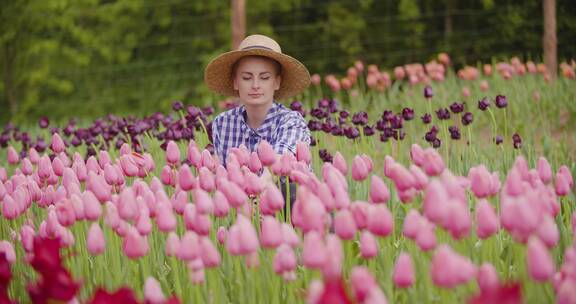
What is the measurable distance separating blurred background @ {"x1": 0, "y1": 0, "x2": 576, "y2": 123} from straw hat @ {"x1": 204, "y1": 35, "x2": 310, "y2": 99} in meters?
5.09

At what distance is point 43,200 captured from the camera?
275 cm

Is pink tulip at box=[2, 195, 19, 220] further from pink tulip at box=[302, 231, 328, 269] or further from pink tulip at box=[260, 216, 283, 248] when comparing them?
pink tulip at box=[302, 231, 328, 269]

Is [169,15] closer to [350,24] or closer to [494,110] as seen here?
[350,24]

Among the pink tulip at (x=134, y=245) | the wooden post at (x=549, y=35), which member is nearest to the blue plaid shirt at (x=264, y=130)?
the pink tulip at (x=134, y=245)

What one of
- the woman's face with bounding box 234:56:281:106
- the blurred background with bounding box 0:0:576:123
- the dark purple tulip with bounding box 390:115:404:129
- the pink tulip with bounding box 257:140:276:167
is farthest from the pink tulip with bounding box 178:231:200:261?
the blurred background with bounding box 0:0:576:123

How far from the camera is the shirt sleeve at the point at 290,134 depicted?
3.39 m

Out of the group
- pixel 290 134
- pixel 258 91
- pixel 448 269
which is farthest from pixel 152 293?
pixel 258 91

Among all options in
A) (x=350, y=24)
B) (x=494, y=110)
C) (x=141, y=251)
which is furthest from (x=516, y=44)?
(x=141, y=251)

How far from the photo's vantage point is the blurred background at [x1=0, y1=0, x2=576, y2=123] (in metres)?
9.36

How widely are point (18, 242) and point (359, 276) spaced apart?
172 cm

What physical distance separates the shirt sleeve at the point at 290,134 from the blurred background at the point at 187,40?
5566mm

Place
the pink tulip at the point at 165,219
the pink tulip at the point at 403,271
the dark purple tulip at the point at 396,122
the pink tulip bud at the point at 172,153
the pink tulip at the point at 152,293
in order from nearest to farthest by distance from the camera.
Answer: the pink tulip at the point at 403,271, the pink tulip at the point at 152,293, the pink tulip at the point at 165,219, the pink tulip bud at the point at 172,153, the dark purple tulip at the point at 396,122

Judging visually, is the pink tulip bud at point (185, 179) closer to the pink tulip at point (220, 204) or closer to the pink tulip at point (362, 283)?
the pink tulip at point (220, 204)

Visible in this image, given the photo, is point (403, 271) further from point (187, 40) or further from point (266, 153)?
point (187, 40)
